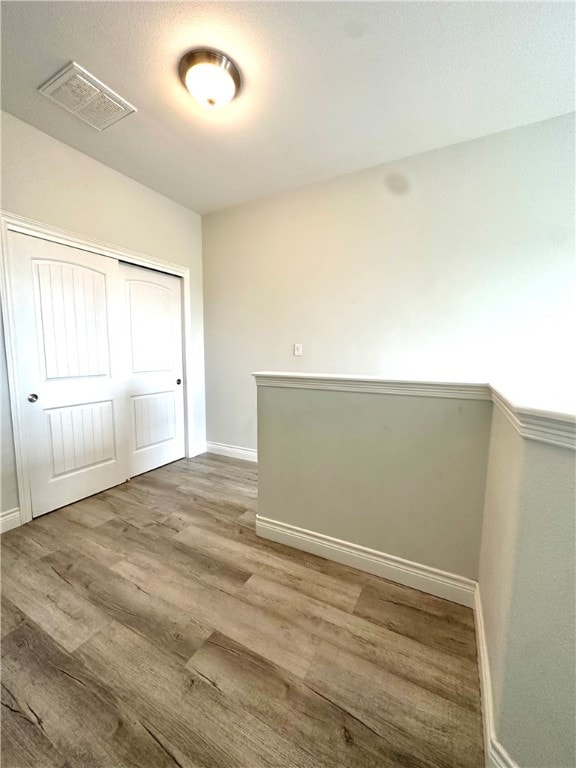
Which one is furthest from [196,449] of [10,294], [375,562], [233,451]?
[375,562]

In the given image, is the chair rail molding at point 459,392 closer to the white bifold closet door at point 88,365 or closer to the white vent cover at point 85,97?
the white bifold closet door at point 88,365

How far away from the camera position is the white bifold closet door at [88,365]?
2.04 m

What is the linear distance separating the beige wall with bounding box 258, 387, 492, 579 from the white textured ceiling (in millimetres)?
1771

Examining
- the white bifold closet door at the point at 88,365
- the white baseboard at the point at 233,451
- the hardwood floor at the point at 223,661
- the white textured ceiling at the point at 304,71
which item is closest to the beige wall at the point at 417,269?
the white baseboard at the point at 233,451

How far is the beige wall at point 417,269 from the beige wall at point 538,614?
829 millimetres

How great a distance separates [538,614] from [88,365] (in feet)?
9.65

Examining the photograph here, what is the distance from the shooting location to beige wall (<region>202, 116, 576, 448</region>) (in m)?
1.94

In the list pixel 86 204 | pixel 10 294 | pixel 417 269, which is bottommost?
pixel 10 294

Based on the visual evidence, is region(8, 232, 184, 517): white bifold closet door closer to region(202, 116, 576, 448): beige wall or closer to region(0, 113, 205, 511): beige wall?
region(0, 113, 205, 511): beige wall

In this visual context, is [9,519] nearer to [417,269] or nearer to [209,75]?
[209,75]

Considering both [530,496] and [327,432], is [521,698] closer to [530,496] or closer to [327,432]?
[530,496]

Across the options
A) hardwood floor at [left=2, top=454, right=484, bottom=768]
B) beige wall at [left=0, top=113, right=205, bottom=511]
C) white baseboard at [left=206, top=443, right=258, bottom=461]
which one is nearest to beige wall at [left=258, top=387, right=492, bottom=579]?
hardwood floor at [left=2, top=454, right=484, bottom=768]

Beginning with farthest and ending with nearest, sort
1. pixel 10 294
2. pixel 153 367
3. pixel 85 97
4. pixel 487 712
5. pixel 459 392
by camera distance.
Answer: pixel 153 367
pixel 10 294
pixel 85 97
pixel 459 392
pixel 487 712

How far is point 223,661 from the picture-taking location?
1.12 metres
